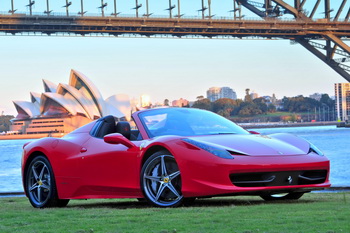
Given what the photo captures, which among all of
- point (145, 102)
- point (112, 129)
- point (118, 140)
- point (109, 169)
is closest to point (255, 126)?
point (145, 102)

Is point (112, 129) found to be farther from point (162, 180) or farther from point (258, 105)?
point (258, 105)

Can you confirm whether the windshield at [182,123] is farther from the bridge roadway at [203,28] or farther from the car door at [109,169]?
the bridge roadway at [203,28]

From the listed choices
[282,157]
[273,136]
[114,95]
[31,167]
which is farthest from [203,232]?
[114,95]

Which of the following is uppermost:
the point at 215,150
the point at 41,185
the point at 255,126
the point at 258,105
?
the point at 215,150

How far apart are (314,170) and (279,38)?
53634 mm

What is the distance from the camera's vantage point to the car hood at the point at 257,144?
18.8 ft

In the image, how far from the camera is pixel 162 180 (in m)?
5.82

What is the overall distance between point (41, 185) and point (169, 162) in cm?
167

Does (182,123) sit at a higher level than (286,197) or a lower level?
higher

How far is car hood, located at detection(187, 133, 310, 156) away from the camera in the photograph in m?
5.73

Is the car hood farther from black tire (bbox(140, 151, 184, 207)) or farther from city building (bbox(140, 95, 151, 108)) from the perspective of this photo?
city building (bbox(140, 95, 151, 108))

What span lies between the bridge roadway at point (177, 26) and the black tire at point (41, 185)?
44.7 m

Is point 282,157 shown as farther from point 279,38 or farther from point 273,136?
point 279,38

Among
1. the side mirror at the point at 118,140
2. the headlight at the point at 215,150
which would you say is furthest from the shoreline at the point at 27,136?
the headlight at the point at 215,150
